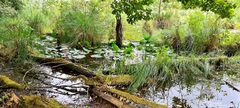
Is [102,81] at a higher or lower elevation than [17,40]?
lower

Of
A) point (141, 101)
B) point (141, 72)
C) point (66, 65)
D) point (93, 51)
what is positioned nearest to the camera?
point (141, 101)

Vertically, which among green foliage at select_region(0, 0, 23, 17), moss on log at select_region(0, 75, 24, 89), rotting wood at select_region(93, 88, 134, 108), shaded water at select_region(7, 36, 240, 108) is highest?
green foliage at select_region(0, 0, 23, 17)

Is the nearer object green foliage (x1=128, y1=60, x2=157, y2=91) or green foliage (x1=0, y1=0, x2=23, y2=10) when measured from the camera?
green foliage (x1=128, y1=60, x2=157, y2=91)

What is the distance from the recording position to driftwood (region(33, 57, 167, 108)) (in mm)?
4393

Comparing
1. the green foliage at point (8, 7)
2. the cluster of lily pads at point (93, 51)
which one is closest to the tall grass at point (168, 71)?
the cluster of lily pads at point (93, 51)

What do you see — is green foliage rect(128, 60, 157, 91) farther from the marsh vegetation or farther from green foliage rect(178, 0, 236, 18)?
green foliage rect(178, 0, 236, 18)

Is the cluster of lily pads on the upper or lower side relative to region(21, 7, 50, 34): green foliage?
lower

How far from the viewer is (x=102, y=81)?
5.32 m

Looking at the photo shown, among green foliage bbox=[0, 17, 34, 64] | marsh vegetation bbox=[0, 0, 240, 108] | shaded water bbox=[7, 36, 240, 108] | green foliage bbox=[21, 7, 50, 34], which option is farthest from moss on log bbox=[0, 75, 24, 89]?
green foliage bbox=[21, 7, 50, 34]

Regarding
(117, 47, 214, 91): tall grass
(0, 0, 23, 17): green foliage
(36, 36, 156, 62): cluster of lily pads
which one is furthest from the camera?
(0, 0, 23, 17): green foliage

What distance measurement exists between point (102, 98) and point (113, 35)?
571cm

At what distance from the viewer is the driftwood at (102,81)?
14.4 feet

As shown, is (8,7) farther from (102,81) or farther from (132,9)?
(132,9)

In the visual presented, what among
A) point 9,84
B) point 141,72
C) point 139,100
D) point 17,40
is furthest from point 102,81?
point 17,40
